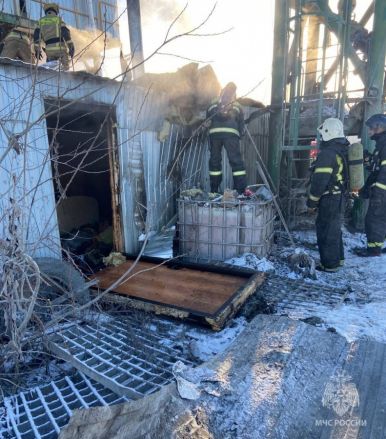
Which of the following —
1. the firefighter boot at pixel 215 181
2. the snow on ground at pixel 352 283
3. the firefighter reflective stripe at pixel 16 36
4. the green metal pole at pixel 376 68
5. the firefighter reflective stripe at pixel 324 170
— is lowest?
the snow on ground at pixel 352 283

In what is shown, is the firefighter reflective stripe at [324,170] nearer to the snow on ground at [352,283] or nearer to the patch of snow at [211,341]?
the snow on ground at [352,283]

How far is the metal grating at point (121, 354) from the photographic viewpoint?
7.94 ft

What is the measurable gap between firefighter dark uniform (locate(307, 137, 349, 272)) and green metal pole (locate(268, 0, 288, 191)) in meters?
2.26

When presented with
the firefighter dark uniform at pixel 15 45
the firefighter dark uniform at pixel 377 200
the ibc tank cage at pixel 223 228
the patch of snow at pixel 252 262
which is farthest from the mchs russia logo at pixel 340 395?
the firefighter dark uniform at pixel 15 45

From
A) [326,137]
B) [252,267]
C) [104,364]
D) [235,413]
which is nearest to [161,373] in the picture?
[104,364]

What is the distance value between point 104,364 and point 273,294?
2339mm

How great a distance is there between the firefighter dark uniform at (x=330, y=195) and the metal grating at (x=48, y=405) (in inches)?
154

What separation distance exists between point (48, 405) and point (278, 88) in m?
6.91

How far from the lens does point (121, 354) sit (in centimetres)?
285

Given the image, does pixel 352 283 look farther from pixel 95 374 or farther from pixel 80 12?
pixel 80 12

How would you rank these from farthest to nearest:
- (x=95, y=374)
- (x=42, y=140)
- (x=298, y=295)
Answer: (x=298, y=295)
(x=42, y=140)
(x=95, y=374)

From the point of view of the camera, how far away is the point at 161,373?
256cm

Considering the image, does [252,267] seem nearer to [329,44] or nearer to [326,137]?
[326,137]

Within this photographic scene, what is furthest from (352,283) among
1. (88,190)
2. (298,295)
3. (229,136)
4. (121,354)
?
(88,190)
